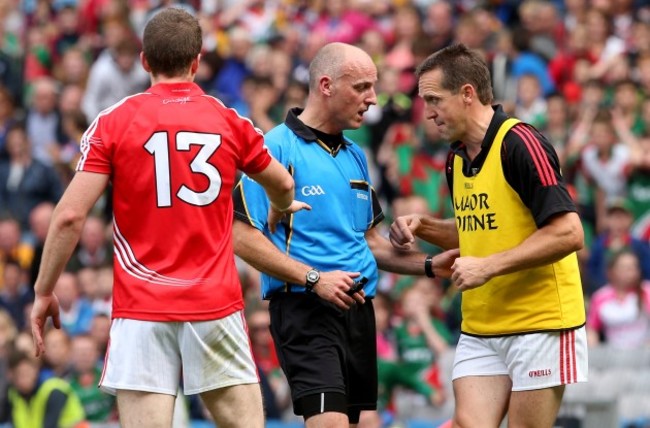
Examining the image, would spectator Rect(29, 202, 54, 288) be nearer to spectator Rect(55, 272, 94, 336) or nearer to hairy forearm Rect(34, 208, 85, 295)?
spectator Rect(55, 272, 94, 336)

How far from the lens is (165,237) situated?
723 centimetres

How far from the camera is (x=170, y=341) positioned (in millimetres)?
7293

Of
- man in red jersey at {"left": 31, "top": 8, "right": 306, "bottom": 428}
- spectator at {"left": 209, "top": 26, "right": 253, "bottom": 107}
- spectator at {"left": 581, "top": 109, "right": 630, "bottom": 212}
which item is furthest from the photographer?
spectator at {"left": 209, "top": 26, "right": 253, "bottom": 107}

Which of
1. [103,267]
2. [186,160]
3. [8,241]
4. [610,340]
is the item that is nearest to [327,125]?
[186,160]

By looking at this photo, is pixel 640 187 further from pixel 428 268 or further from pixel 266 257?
pixel 266 257

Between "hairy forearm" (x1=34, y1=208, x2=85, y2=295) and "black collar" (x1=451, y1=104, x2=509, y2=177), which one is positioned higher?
"black collar" (x1=451, y1=104, x2=509, y2=177)

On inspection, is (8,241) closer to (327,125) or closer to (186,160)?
(327,125)

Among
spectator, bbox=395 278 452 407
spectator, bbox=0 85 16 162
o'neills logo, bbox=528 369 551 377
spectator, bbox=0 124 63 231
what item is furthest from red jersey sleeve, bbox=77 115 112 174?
spectator, bbox=0 85 16 162

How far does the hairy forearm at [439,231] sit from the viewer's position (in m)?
8.84

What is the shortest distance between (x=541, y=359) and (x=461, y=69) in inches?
62.5

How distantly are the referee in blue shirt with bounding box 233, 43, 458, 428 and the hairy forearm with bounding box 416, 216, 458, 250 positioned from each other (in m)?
0.15

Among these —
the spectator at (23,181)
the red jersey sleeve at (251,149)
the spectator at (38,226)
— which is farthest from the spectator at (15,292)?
the red jersey sleeve at (251,149)

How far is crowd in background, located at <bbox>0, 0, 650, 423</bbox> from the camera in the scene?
1357cm

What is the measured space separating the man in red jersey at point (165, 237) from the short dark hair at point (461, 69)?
132 centimetres
